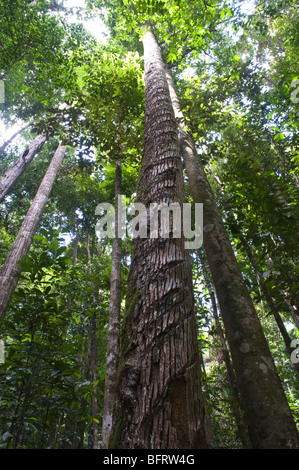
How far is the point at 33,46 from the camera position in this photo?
6.49 metres

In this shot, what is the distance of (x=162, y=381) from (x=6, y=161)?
48.3ft

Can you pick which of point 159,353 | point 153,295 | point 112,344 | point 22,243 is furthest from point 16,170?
point 159,353

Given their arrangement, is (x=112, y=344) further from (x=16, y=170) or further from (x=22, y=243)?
(x=16, y=170)

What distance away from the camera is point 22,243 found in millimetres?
6656

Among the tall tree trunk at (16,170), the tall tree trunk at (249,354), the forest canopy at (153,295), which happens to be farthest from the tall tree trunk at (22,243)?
the tall tree trunk at (249,354)

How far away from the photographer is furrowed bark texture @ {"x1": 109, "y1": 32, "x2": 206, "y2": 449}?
839 mm

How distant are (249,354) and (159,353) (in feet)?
4.60

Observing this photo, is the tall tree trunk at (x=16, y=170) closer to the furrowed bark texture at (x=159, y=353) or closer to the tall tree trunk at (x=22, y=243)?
the tall tree trunk at (x=22, y=243)

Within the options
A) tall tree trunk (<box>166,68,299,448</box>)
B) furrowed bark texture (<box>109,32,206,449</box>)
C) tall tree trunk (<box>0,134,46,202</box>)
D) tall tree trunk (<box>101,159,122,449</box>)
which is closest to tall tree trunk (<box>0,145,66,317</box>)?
tall tree trunk (<box>0,134,46,202</box>)

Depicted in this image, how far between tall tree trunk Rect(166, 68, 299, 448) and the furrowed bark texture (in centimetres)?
116

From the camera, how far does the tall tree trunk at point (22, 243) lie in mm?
5605

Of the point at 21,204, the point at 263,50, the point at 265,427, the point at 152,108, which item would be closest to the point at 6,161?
the point at 21,204

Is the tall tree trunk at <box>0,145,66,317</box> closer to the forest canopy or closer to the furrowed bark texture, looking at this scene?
the forest canopy

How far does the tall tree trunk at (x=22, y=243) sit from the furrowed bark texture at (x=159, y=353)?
3.68 metres
